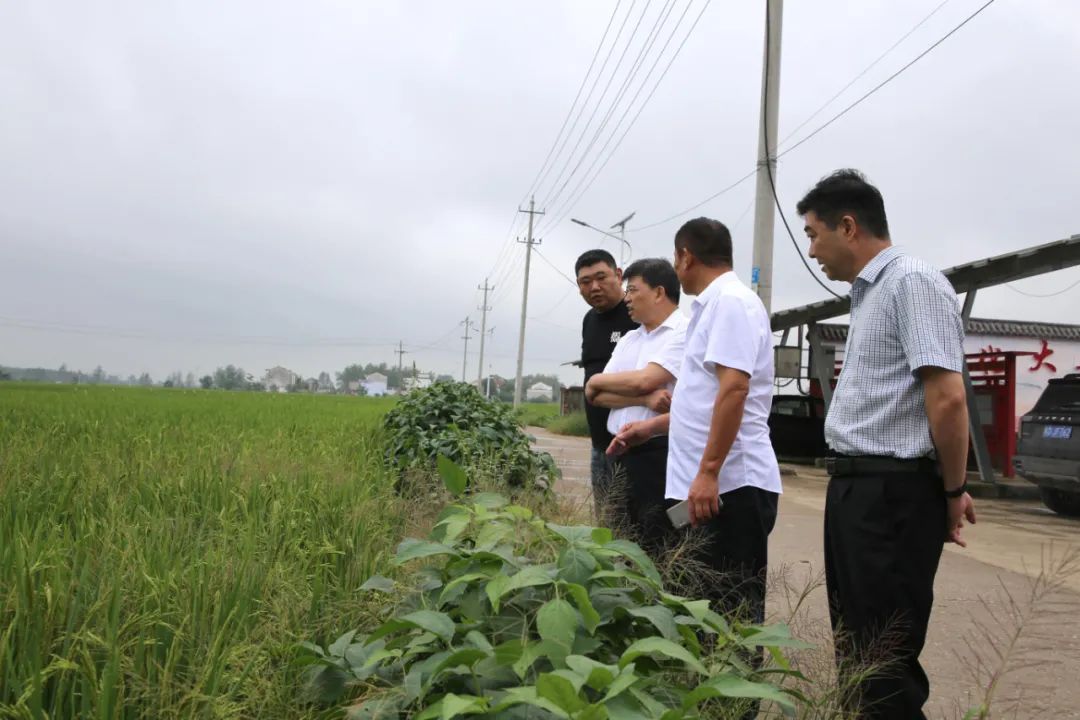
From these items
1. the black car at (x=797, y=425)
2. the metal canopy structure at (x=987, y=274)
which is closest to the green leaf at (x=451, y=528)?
the metal canopy structure at (x=987, y=274)

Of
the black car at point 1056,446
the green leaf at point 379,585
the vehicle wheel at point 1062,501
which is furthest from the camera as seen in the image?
the vehicle wheel at point 1062,501

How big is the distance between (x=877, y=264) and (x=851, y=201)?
0.19 m

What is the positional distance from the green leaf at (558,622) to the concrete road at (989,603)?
20.4 inches

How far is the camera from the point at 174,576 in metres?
2.36

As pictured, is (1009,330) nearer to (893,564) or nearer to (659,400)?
(659,400)

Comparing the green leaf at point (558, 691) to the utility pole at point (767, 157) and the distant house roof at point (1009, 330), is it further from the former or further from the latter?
the distant house roof at point (1009, 330)

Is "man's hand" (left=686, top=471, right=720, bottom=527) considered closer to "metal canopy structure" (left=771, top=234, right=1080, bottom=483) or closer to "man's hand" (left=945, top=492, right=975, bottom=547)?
"man's hand" (left=945, top=492, right=975, bottom=547)

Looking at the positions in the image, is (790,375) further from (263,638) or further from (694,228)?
(263,638)

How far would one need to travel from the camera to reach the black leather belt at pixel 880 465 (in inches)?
86.7

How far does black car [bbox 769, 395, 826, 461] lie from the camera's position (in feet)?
50.6

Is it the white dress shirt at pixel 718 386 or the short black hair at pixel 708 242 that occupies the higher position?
the short black hair at pixel 708 242

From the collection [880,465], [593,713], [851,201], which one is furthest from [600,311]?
[593,713]

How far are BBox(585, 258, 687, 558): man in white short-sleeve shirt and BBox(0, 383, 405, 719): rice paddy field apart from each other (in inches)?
39.3

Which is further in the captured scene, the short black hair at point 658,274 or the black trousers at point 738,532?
the short black hair at point 658,274
